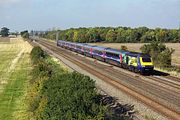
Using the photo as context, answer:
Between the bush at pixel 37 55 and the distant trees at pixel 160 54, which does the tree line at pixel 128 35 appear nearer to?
the bush at pixel 37 55

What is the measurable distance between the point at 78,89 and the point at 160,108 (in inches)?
317

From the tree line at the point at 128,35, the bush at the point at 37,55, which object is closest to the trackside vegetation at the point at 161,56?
the bush at the point at 37,55

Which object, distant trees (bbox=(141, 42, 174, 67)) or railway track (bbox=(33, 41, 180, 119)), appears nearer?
railway track (bbox=(33, 41, 180, 119))

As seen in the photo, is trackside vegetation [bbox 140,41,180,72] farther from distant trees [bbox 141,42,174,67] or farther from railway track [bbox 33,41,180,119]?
railway track [bbox 33,41,180,119]

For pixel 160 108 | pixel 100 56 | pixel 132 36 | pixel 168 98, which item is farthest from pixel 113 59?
pixel 132 36

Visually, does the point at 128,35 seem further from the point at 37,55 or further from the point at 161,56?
the point at 161,56

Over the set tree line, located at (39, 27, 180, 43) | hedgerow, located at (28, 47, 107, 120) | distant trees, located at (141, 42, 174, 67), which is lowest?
tree line, located at (39, 27, 180, 43)

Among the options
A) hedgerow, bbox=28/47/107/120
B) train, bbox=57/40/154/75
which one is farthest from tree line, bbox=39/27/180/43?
hedgerow, bbox=28/47/107/120

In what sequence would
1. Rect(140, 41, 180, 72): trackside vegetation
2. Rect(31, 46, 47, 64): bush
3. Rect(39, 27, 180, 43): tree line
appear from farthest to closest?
Rect(39, 27, 180, 43): tree line, Rect(31, 46, 47, 64): bush, Rect(140, 41, 180, 72): trackside vegetation

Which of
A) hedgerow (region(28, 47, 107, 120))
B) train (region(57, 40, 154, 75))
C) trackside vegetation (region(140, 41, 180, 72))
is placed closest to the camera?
hedgerow (region(28, 47, 107, 120))

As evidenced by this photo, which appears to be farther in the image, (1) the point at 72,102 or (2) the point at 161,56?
(2) the point at 161,56

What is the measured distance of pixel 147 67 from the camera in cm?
4312

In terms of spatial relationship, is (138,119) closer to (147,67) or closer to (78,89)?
(78,89)

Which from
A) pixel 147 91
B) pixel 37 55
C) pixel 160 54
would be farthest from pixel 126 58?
pixel 37 55
